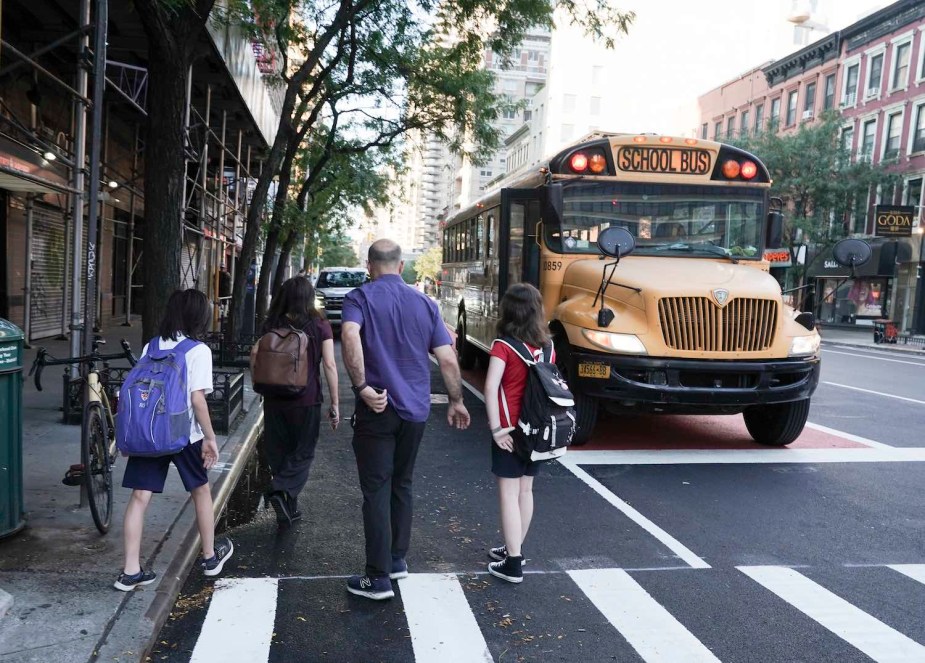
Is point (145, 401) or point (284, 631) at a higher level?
point (145, 401)

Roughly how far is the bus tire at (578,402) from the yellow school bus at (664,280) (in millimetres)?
20

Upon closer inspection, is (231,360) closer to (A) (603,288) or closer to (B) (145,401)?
(A) (603,288)

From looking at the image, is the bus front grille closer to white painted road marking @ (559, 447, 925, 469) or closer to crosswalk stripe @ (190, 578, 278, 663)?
white painted road marking @ (559, 447, 925, 469)

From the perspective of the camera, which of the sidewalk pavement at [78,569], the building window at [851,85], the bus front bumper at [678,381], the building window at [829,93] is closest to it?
the sidewalk pavement at [78,569]

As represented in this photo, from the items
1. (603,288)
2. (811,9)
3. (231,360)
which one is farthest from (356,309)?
(811,9)

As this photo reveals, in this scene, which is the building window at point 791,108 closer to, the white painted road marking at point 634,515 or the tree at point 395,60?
the tree at point 395,60

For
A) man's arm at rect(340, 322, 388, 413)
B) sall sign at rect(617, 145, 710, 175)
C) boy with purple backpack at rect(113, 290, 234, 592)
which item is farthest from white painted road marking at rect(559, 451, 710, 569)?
sall sign at rect(617, 145, 710, 175)

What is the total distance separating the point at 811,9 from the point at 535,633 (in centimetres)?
6155

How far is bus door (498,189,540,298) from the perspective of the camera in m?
8.88

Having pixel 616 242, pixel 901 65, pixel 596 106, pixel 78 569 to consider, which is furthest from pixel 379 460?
pixel 596 106

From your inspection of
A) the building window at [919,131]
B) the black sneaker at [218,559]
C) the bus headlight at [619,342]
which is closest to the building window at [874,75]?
the building window at [919,131]

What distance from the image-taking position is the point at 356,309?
418 cm

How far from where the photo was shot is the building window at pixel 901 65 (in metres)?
35.4

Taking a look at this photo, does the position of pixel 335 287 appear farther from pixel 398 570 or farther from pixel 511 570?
pixel 511 570
